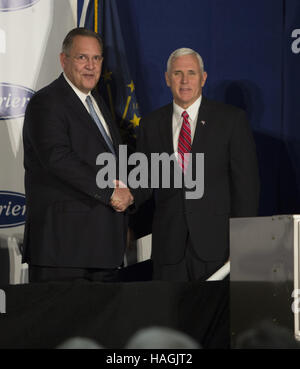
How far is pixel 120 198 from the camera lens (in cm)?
381

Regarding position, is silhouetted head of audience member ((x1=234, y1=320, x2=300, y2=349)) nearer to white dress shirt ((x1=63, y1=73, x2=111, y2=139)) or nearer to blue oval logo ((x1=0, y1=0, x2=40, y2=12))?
white dress shirt ((x1=63, y1=73, x2=111, y2=139))

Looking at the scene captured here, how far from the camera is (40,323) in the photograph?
292 centimetres

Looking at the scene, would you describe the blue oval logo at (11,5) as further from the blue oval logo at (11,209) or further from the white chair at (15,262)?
the white chair at (15,262)

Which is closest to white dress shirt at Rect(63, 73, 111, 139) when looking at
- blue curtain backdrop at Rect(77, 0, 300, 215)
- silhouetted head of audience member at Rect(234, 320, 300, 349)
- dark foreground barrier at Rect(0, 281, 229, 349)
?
blue curtain backdrop at Rect(77, 0, 300, 215)

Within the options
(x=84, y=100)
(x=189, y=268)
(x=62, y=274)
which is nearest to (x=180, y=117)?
(x=84, y=100)

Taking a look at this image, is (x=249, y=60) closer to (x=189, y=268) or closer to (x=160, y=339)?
Answer: (x=189, y=268)

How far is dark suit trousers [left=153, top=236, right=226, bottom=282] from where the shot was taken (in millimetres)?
3771

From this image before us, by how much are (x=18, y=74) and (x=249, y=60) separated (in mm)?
1461

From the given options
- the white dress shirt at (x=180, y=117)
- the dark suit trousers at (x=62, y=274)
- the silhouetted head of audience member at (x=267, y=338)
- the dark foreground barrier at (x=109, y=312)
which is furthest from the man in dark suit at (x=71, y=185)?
the silhouetted head of audience member at (x=267, y=338)

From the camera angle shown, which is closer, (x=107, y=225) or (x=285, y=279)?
(x=285, y=279)

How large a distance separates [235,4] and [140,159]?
1.26 metres

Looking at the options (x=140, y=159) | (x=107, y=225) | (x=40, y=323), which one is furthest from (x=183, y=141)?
(x=40, y=323)

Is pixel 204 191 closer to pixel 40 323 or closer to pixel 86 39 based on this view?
pixel 86 39

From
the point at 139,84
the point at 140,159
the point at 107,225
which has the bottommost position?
the point at 107,225
